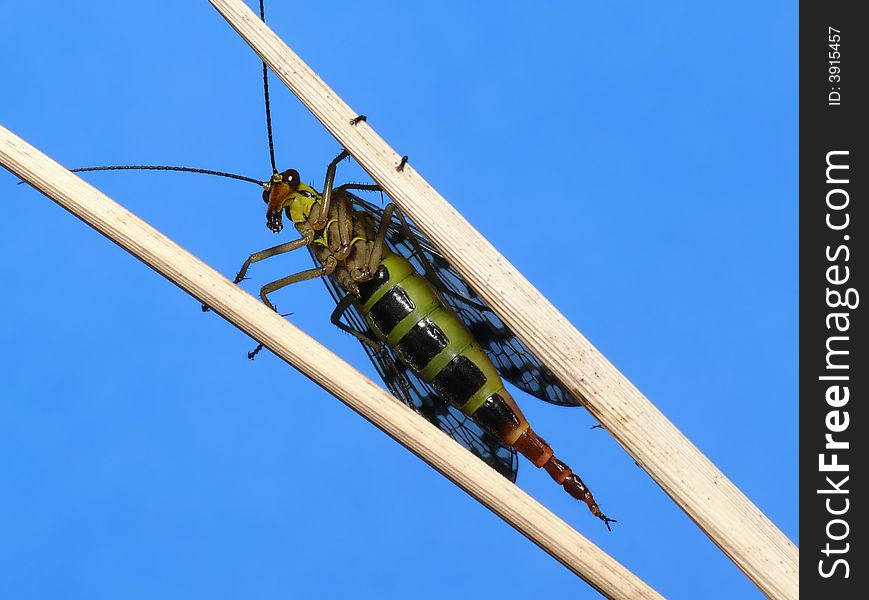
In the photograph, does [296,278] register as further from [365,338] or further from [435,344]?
[435,344]

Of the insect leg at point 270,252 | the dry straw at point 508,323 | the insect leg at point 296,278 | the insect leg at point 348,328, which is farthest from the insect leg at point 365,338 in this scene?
the dry straw at point 508,323

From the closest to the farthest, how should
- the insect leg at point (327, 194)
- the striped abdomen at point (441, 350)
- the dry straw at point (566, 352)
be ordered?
the dry straw at point (566, 352) < the striped abdomen at point (441, 350) < the insect leg at point (327, 194)

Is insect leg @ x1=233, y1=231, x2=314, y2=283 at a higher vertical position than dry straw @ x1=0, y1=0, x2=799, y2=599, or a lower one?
higher

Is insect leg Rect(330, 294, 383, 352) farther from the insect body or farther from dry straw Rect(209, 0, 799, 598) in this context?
dry straw Rect(209, 0, 799, 598)

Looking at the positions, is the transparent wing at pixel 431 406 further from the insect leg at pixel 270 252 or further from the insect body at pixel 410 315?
the insect leg at pixel 270 252

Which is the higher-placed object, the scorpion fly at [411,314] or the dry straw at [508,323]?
the scorpion fly at [411,314]

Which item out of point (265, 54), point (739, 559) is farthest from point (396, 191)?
point (739, 559)

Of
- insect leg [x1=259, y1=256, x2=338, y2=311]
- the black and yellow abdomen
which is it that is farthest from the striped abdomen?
insect leg [x1=259, y1=256, x2=338, y2=311]

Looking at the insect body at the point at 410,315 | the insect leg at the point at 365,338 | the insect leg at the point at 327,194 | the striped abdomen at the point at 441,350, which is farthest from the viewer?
the insect leg at the point at 365,338
